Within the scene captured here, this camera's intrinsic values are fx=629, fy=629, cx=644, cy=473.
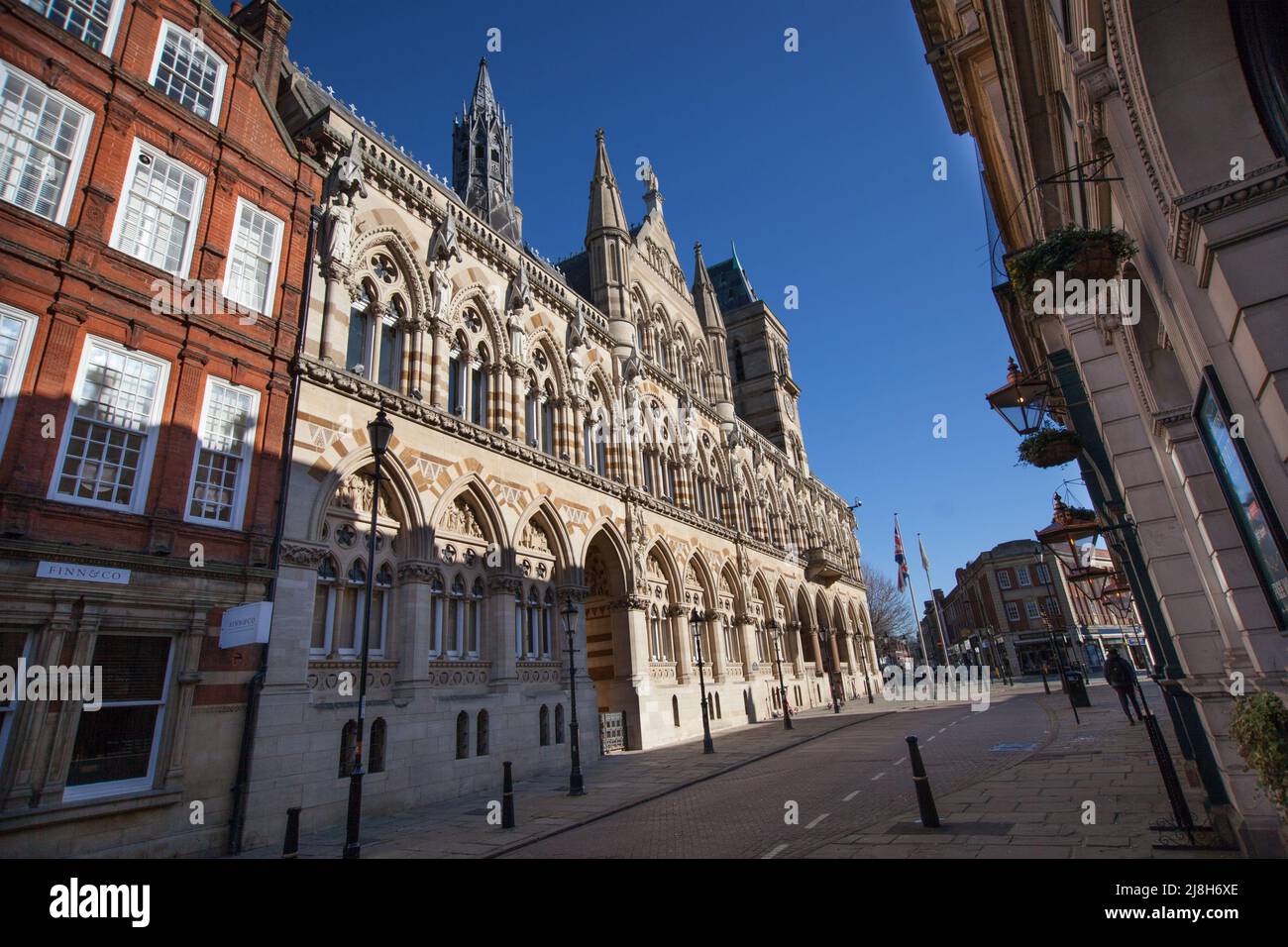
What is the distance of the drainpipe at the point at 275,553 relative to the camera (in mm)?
11297

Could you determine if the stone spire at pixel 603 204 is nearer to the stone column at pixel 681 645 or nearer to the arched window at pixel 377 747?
the stone column at pixel 681 645

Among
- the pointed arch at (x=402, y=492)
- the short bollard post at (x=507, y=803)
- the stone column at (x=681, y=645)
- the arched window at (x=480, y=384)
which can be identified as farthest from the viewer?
the stone column at (x=681, y=645)

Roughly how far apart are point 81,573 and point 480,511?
9.47m

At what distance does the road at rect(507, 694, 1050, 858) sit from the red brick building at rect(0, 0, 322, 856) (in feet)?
22.1

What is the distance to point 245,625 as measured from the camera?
37.7 ft

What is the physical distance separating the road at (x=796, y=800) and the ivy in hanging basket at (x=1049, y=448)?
240 inches

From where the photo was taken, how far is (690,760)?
19.0 meters

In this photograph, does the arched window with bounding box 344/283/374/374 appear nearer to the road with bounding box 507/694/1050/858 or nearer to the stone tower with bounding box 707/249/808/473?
the road with bounding box 507/694/1050/858

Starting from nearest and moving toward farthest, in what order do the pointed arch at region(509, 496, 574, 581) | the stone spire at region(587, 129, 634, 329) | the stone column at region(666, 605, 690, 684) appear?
the pointed arch at region(509, 496, 574, 581), the stone column at region(666, 605, 690, 684), the stone spire at region(587, 129, 634, 329)

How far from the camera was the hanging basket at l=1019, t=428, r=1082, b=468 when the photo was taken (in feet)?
36.4

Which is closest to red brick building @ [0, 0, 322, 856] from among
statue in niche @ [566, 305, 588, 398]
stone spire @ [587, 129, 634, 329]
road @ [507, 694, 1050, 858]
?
road @ [507, 694, 1050, 858]

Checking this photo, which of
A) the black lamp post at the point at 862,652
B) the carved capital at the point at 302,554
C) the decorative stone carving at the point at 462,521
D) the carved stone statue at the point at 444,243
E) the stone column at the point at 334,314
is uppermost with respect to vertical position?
the carved stone statue at the point at 444,243

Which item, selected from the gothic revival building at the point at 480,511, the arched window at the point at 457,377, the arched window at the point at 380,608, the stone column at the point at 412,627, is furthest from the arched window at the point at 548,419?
the arched window at the point at 380,608
